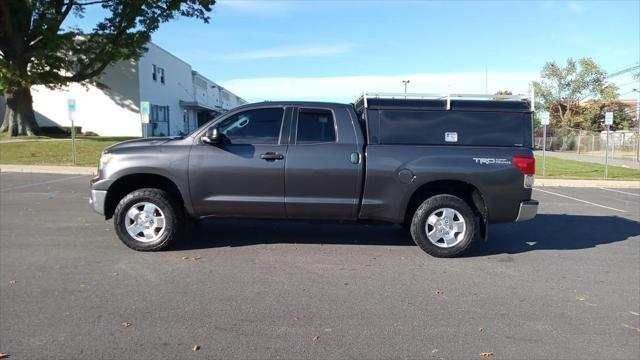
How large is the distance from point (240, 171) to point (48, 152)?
62.1 ft

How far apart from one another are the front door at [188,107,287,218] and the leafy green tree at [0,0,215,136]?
72.7 feet

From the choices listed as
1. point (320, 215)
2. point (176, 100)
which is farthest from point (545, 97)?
point (320, 215)

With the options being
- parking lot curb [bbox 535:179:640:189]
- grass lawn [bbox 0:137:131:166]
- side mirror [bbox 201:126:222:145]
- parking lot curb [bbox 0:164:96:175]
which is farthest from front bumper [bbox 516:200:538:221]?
grass lawn [bbox 0:137:131:166]

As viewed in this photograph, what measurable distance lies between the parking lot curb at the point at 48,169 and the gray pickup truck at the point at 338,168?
11.7 metres

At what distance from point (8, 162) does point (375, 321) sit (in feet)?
64.0

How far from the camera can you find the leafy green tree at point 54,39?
24.7m

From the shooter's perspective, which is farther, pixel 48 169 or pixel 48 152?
pixel 48 152

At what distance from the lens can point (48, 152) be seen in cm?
2191

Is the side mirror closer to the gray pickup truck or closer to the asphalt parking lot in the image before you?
the gray pickup truck

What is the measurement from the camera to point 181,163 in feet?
20.7

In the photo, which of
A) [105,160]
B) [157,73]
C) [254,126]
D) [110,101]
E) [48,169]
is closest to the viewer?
[105,160]

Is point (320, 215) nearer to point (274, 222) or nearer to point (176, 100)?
point (274, 222)

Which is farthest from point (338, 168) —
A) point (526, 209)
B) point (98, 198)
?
point (98, 198)

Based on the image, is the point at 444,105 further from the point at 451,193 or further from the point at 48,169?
the point at 48,169
